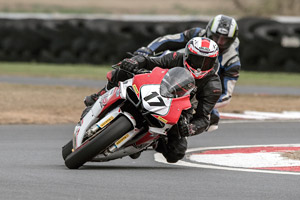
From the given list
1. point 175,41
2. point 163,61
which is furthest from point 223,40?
point 163,61

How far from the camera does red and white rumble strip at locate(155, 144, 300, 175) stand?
768cm

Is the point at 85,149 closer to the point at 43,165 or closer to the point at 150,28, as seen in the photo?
the point at 43,165

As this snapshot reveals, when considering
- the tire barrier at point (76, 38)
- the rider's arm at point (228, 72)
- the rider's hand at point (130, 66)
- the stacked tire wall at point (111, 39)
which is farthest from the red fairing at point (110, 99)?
the tire barrier at point (76, 38)

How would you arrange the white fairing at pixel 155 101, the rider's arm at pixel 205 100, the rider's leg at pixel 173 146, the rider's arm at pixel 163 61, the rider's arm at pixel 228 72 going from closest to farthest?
the white fairing at pixel 155 101 < the rider's leg at pixel 173 146 < the rider's arm at pixel 205 100 < the rider's arm at pixel 163 61 < the rider's arm at pixel 228 72

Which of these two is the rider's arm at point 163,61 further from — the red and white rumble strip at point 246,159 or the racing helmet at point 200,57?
the red and white rumble strip at point 246,159

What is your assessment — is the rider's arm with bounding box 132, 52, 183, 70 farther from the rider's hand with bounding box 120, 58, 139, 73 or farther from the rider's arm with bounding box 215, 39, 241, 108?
the rider's arm with bounding box 215, 39, 241, 108

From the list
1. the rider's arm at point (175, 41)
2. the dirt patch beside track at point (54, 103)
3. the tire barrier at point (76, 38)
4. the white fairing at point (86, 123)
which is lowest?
the tire barrier at point (76, 38)

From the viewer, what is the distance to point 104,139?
702 cm

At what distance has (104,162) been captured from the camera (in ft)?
26.9

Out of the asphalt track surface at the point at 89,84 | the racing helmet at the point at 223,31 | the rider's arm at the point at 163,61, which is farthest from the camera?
the asphalt track surface at the point at 89,84

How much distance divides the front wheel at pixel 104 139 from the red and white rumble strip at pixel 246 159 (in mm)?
1121

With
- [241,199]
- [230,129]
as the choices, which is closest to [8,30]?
[230,129]

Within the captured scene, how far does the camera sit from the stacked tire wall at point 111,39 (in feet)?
67.5

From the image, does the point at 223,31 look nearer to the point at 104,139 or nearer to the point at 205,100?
the point at 205,100
